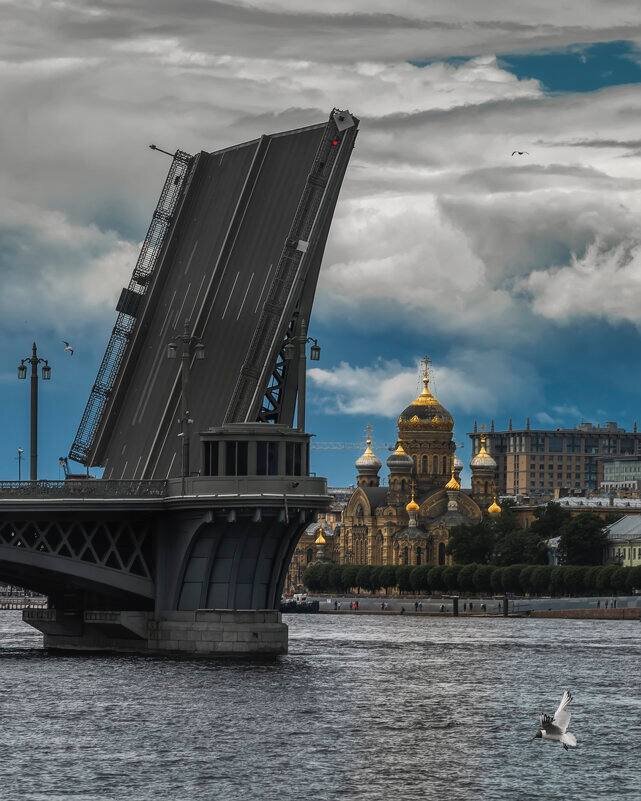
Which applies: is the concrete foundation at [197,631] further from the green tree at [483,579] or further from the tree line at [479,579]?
the green tree at [483,579]

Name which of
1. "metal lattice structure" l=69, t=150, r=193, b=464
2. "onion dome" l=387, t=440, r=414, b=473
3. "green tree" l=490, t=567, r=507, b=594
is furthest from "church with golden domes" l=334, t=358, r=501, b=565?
"metal lattice structure" l=69, t=150, r=193, b=464

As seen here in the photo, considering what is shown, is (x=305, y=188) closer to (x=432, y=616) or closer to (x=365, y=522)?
(x=432, y=616)

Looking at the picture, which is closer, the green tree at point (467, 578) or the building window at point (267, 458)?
the building window at point (267, 458)

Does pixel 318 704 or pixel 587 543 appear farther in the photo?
pixel 587 543

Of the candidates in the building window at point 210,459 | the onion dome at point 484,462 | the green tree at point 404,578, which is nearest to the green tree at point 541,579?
the green tree at point 404,578

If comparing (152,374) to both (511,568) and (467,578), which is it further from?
(467,578)

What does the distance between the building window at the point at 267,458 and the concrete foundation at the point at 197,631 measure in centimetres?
328

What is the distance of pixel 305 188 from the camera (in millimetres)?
55812

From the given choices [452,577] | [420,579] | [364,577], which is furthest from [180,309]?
[364,577]

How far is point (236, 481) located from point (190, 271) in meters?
10.4

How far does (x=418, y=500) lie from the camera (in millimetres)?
173500

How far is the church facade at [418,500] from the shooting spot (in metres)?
168

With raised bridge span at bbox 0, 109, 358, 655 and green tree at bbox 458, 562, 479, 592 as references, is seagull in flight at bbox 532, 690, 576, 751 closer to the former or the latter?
raised bridge span at bbox 0, 109, 358, 655

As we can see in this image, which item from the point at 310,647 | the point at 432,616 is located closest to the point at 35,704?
the point at 310,647
